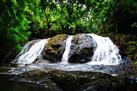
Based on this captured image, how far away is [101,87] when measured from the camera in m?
7.95

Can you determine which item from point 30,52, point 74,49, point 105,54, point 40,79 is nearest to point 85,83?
point 40,79

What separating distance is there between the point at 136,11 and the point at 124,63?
6.21 metres

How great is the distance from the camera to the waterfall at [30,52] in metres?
20.6

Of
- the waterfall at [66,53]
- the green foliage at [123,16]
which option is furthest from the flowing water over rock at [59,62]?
the green foliage at [123,16]

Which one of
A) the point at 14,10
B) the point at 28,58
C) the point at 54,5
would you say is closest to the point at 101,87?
the point at 54,5

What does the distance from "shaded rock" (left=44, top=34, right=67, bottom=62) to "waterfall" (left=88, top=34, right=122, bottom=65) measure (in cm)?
245

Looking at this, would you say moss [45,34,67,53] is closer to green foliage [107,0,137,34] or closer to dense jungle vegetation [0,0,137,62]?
dense jungle vegetation [0,0,137,62]

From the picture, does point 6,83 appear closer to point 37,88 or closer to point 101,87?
point 37,88

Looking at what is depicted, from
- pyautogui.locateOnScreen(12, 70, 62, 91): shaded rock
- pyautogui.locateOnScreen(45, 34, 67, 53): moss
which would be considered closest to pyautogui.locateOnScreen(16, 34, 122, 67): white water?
pyautogui.locateOnScreen(45, 34, 67, 53): moss

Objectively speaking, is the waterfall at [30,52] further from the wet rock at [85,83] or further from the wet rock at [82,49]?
the wet rock at [85,83]

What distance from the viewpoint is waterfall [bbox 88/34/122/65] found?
59.4 feet

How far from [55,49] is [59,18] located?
11.7 metres

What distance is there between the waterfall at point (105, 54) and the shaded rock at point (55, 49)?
245cm

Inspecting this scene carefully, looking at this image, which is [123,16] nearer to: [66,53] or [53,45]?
[66,53]
